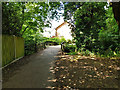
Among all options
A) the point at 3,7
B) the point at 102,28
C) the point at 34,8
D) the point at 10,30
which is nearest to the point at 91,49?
the point at 102,28

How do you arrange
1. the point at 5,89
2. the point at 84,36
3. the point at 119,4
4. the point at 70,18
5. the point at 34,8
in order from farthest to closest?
the point at 70,18
the point at 84,36
the point at 34,8
the point at 119,4
the point at 5,89

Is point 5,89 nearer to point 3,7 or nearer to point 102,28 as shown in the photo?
point 3,7

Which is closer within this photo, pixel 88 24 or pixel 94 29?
pixel 94 29

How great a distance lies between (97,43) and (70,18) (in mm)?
4614

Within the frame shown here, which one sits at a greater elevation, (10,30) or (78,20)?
(78,20)

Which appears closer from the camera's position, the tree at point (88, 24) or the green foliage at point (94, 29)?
the green foliage at point (94, 29)

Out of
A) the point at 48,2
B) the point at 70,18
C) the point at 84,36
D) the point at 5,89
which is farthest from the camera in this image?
the point at 70,18

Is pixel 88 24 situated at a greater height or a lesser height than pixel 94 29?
greater

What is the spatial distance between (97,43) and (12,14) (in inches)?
332

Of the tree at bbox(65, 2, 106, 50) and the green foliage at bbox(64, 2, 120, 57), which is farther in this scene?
the tree at bbox(65, 2, 106, 50)

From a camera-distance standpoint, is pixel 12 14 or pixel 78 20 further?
pixel 78 20

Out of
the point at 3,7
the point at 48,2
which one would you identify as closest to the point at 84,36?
the point at 48,2

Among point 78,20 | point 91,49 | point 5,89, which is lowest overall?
point 5,89

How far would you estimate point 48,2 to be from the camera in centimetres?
827
